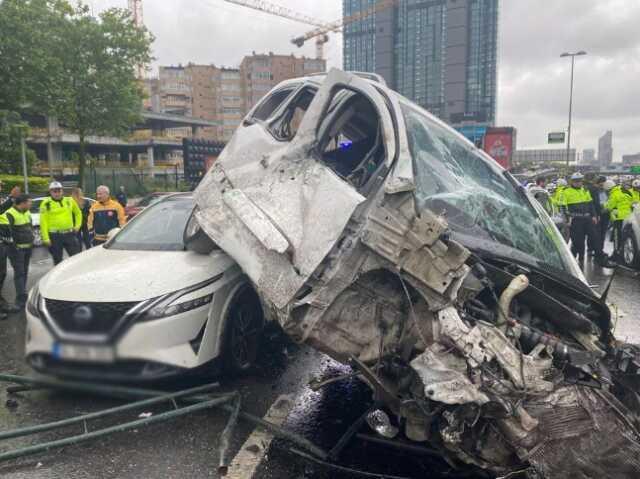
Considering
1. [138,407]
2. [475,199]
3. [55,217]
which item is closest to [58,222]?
[55,217]

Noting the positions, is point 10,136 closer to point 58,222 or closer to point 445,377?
point 58,222

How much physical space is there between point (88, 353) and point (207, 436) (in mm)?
927

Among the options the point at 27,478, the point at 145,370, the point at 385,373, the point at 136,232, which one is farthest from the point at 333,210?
the point at 136,232

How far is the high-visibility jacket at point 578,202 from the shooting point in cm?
873

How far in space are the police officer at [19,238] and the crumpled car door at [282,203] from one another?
4.07 metres

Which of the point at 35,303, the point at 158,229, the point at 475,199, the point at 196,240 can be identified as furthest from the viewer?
the point at 158,229

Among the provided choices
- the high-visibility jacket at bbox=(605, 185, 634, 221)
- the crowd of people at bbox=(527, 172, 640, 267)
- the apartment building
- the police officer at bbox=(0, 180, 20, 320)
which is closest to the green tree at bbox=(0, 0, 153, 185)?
the police officer at bbox=(0, 180, 20, 320)

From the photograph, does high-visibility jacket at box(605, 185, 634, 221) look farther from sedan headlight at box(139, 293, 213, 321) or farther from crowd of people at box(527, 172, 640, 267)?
sedan headlight at box(139, 293, 213, 321)

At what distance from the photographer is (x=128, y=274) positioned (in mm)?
3516

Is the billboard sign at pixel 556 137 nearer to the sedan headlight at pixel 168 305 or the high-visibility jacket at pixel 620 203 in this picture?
the high-visibility jacket at pixel 620 203

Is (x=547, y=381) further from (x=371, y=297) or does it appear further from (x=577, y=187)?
(x=577, y=187)

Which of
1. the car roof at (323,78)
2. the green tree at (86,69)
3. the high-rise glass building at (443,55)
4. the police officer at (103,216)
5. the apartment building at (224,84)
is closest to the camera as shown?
the car roof at (323,78)

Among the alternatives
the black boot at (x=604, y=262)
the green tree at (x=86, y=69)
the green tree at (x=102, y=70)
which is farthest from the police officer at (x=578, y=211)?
the green tree at (x=102, y=70)

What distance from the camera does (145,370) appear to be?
3.23 m
